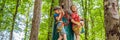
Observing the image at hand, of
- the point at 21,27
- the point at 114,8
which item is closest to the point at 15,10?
the point at 21,27

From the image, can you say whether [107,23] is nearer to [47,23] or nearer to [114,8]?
[114,8]

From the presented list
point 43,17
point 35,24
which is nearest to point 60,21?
point 35,24

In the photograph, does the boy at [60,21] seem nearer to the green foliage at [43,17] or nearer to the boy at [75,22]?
the boy at [75,22]

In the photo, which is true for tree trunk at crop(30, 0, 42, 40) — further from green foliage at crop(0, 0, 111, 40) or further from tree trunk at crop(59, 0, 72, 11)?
green foliage at crop(0, 0, 111, 40)

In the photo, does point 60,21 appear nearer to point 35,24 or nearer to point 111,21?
point 111,21

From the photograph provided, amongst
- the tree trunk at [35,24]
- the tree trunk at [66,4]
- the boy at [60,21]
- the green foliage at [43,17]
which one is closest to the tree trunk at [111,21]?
the boy at [60,21]

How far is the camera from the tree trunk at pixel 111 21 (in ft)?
18.3

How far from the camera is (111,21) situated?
568cm

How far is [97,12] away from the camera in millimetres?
23047

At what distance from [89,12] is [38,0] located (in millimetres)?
12003

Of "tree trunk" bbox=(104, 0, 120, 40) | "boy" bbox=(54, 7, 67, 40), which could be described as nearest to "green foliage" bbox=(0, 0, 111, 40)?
"boy" bbox=(54, 7, 67, 40)

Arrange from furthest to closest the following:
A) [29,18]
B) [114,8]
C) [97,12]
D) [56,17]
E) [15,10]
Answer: [29,18] → [97,12] → [15,10] → [56,17] → [114,8]

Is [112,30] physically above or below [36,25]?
above

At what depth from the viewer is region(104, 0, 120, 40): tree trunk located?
5.59m
